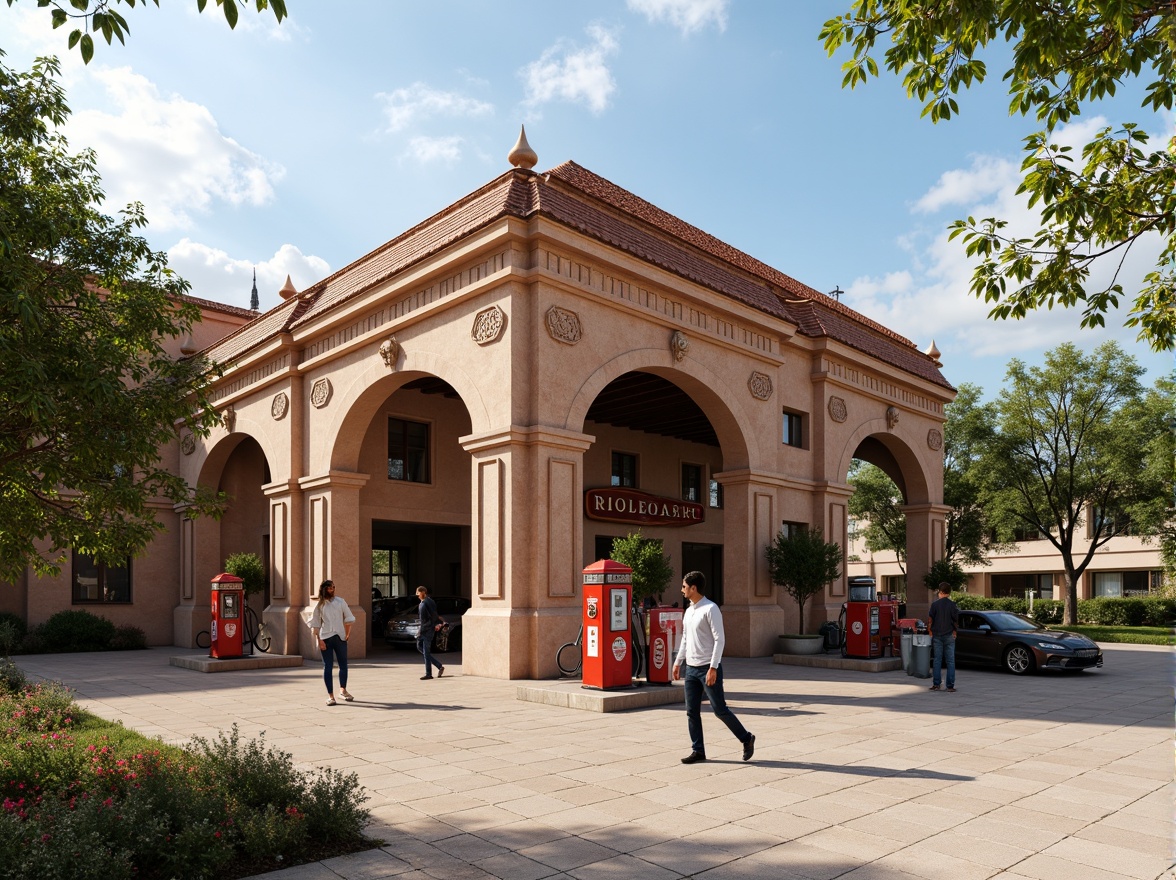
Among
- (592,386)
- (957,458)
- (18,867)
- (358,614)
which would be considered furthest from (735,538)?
(957,458)

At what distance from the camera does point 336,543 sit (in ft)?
63.2

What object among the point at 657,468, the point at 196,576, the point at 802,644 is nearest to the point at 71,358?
the point at 802,644

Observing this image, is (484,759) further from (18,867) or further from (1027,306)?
(1027,306)

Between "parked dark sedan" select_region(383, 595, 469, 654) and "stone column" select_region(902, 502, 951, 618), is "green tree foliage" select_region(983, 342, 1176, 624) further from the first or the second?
"parked dark sedan" select_region(383, 595, 469, 654)

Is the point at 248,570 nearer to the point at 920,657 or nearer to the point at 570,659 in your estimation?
the point at 570,659

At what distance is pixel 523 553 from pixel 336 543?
244 inches

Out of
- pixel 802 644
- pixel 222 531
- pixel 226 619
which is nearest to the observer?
pixel 226 619

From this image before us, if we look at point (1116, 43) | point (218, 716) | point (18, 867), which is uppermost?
point (1116, 43)

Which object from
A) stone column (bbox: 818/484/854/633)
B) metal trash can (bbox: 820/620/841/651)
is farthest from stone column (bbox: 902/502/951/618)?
metal trash can (bbox: 820/620/841/651)

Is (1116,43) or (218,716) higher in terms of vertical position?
(1116,43)

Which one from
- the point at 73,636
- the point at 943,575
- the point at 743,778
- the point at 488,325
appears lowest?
the point at 73,636

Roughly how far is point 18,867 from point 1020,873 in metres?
5.53

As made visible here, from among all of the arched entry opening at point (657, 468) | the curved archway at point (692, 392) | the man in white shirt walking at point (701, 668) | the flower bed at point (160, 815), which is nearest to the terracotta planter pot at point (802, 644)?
the curved archway at point (692, 392)

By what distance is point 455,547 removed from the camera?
87.0ft
